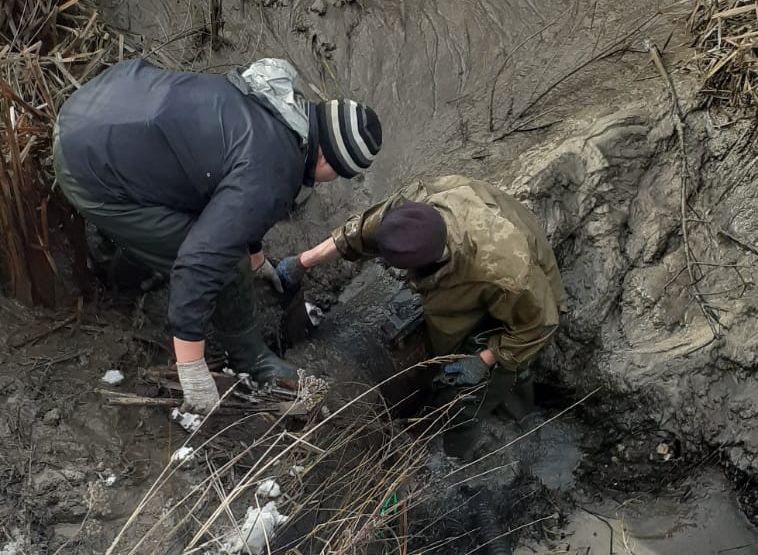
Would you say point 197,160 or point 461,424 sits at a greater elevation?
point 197,160

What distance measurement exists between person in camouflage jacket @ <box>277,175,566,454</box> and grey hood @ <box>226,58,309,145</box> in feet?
1.65

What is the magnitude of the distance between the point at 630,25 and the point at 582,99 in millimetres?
605

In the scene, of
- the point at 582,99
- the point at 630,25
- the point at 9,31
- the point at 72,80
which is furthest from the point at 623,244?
the point at 9,31

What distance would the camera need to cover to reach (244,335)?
3012 mm

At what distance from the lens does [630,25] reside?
4180 mm

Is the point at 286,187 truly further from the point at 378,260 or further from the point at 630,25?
the point at 630,25

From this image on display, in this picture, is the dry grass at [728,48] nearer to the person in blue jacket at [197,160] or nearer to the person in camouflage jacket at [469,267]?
the person in camouflage jacket at [469,267]

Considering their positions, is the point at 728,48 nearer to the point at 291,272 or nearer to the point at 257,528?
the point at 291,272

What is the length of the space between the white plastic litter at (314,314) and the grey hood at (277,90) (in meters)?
1.19

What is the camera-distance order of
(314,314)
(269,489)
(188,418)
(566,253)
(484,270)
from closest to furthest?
(269,489) → (188,418) → (484,270) → (314,314) → (566,253)

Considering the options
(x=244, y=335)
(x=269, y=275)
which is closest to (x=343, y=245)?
(x=269, y=275)

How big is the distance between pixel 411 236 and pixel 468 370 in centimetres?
82

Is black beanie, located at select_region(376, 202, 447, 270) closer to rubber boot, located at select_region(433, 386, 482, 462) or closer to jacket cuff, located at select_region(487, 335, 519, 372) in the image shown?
jacket cuff, located at select_region(487, 335, 519, 372)

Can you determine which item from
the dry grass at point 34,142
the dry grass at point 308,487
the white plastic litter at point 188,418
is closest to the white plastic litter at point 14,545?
the dry grass at point 308,487
